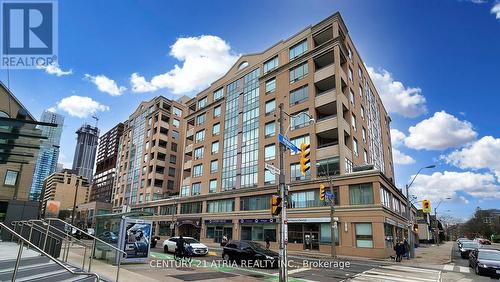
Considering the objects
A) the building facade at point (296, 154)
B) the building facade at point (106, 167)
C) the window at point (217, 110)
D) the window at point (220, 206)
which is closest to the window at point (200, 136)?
the building facade at point (296, 154)

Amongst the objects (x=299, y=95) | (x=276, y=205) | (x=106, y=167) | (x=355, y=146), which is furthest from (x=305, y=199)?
(x=106, y=167)

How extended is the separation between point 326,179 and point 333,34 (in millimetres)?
18990

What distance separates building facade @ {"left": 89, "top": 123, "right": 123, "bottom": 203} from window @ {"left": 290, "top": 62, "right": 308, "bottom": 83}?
102 metres

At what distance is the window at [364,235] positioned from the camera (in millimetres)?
29844

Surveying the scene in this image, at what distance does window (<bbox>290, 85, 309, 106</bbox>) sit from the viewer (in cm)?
3997

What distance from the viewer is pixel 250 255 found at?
18562 mm

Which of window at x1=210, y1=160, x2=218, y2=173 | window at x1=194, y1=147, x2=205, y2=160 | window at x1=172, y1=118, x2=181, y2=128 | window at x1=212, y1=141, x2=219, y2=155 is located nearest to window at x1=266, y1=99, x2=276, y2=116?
window at x1=212, y1=141, x2=219, y2=155

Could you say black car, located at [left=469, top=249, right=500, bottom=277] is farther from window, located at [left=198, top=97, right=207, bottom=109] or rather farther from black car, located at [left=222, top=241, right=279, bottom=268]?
window, located at [left=198, top=97, right=207, bottom=109]

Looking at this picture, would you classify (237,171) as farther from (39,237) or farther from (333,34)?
(39,237)

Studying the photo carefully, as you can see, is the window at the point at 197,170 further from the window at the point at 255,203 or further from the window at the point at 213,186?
the window at the point at 255,203

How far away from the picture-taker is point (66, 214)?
117688 mm

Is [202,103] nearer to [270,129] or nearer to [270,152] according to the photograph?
[270,129]

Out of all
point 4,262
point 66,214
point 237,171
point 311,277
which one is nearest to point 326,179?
point 237,171

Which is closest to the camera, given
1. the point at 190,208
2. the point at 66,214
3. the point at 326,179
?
the point at 326,179
